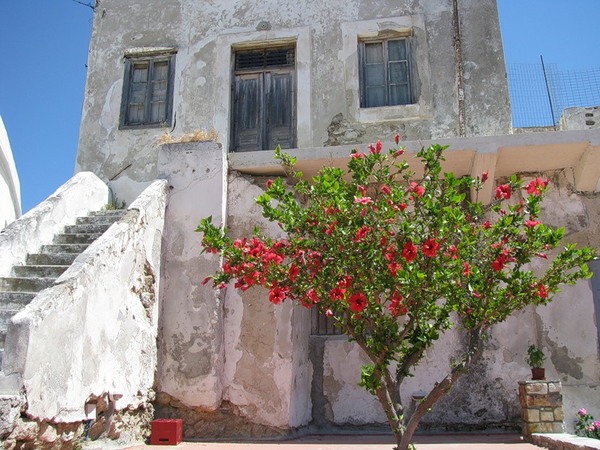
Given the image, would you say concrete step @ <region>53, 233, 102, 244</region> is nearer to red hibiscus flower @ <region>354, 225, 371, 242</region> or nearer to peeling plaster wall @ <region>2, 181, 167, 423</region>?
peeling plaster wall @ <region>2, 181, 167, 423</region>

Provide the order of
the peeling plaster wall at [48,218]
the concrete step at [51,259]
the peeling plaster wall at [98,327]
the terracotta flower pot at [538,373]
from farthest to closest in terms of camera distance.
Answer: the terracotta flower pot at [538,373], the concrete step at [51,259], the peeling plaster wall at [48,218], the peeling plaster wall at [98,327]

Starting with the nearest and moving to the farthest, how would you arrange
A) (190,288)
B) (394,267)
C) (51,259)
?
(394,267)
(51,259)
(190,288)

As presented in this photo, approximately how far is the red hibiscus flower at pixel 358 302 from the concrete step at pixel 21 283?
332cm

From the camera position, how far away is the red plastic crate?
257 inches

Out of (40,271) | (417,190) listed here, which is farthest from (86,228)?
(417,190)

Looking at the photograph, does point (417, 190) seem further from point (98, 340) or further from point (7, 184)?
point (7, 184)

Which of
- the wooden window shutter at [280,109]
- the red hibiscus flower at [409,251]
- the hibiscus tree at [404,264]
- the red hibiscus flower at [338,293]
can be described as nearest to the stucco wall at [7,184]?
the wooden window shutter at [280,109]

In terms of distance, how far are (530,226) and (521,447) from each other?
281 centimetres

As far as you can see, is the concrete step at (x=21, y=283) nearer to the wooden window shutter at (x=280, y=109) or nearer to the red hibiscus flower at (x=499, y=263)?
the red hibiscus flower at (x=499, y=263)

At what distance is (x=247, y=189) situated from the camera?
8023 millimetres

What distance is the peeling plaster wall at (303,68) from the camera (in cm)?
966

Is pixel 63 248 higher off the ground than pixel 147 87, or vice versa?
pixel 147 87

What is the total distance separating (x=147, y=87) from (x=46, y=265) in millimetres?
5174

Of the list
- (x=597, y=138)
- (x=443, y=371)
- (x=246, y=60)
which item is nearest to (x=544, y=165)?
(x=597, y=138)
